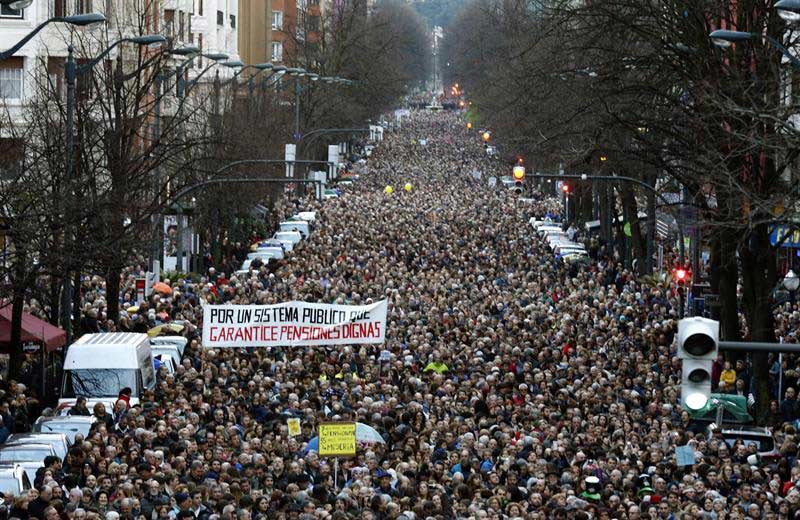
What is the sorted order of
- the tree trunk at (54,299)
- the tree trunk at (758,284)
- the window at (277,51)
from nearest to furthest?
1. the tree trunk at (758,284)
2. the tree trunk at (54,299)
3. the window at (277,51)

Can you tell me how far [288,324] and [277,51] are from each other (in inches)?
3865

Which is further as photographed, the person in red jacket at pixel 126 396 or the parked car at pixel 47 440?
the person in red jacket at pixel 126 396

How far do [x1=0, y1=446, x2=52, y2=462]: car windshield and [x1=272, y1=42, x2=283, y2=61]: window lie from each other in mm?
103591

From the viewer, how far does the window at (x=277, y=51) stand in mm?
125375

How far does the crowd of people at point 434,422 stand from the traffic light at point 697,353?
20.4 feet

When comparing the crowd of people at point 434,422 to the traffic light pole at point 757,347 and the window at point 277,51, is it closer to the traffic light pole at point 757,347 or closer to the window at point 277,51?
the traffic light pole at point 757,347

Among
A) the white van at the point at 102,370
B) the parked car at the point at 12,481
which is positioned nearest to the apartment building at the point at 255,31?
the white van at the point at 102,370

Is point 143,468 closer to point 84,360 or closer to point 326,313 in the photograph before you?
point 84,360

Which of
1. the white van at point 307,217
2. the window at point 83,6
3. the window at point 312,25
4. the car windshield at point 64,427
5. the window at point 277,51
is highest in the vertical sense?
the window at point 312,25

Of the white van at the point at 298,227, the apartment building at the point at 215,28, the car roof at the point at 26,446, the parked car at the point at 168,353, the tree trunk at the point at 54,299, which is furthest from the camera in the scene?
the apartment building at the point at 215,28

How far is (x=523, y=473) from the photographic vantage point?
70.7 ft

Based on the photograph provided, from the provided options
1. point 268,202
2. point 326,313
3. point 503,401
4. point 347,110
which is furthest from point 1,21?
point 347,110

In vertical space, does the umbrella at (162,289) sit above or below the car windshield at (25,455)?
below

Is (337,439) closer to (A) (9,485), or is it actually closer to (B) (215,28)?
(A) (9,485)
